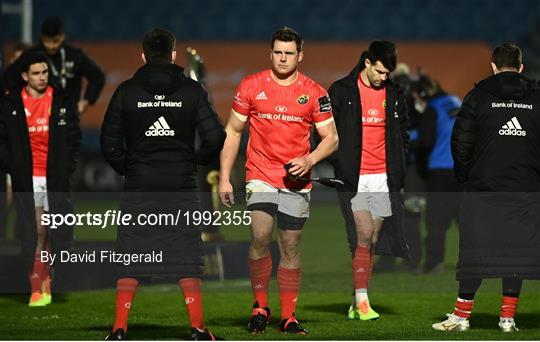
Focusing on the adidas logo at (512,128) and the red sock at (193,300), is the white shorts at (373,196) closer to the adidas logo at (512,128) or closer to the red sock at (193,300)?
the adidas logo at (512,128)

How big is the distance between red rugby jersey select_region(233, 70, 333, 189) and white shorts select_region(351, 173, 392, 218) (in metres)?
1.10

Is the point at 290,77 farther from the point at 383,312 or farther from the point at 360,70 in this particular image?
the point at 383,312

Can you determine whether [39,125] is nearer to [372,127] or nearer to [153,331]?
[153,331]

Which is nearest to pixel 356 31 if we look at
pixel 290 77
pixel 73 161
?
pixel 73 161

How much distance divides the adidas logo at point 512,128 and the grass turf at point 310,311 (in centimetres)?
143

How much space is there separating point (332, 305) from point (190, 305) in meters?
3.21

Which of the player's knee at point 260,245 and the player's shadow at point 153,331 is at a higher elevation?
the player's knee at point 260,245

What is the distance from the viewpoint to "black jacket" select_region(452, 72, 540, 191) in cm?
987

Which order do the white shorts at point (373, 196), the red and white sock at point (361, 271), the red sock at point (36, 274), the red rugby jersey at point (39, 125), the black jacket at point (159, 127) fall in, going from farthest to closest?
the red rugby jersey at point (39, 125) < the red sock at point (36, 274) < the white shorts at point (373, 196) < the red and white sock at point (361, 271) < the black jacket at point (159, 127)

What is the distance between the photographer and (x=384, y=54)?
1084 centimetres

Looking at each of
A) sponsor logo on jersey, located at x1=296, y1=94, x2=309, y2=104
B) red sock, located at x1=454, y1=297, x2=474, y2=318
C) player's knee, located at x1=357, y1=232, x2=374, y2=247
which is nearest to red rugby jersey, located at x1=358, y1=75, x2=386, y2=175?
player's knee, located at x1=357, y1=232, x2=374, y2=247

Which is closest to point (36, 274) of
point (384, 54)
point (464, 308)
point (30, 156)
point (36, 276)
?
point (36, 276)

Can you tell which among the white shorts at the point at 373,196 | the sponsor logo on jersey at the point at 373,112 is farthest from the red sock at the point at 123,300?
the sponsor logo on jersey at the point at 373,112

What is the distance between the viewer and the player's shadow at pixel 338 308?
38.1 feet
